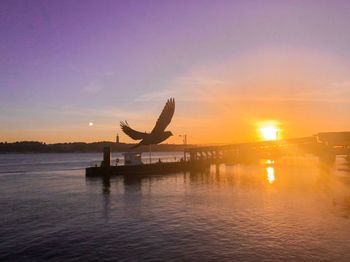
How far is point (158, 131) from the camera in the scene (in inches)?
3027

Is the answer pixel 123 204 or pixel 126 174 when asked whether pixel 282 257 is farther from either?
pixel 126 174

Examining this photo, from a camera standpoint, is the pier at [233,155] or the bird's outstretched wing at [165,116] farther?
the pier at [233,155]

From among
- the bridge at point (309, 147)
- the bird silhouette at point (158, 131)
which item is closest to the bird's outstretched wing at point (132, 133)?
the bird silhouette at point (158, 131)

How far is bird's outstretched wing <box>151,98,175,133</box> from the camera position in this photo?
7231 cm

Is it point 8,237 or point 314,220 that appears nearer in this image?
point 8,237

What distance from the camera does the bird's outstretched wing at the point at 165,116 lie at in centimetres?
7231

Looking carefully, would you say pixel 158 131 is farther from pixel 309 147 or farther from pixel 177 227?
pixel 309 147

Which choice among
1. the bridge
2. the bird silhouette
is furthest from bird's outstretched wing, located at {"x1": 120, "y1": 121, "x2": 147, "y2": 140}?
the bridge

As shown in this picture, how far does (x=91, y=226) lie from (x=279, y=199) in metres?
27.8

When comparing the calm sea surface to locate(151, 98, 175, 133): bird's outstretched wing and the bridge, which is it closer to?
locate(151, 98, 175, 133): bird's outstretched wing

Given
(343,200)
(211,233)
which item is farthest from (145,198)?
(343,200)

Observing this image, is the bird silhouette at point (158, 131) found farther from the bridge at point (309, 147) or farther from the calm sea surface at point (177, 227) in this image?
the bridge at point (309, 147)

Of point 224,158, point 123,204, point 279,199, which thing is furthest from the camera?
point 224,158

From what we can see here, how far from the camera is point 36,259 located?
2370cm
